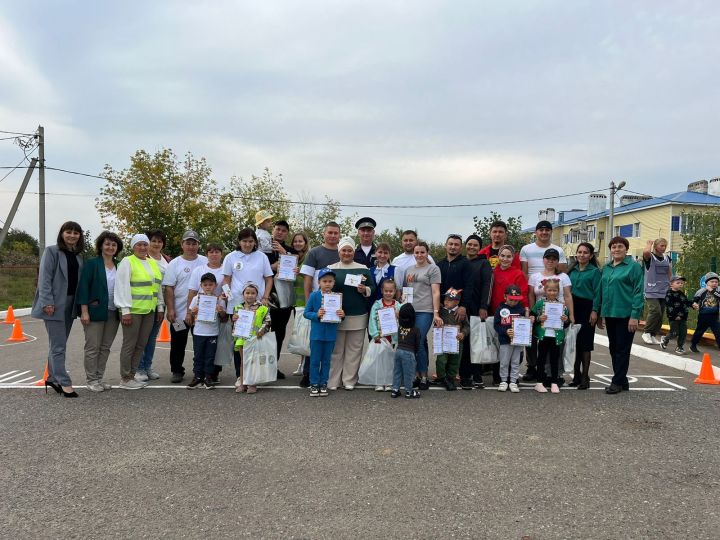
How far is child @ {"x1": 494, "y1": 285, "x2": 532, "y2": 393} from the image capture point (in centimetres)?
621

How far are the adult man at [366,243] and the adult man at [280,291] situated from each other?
1074 millimetres

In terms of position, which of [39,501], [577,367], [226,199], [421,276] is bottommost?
[39,501]

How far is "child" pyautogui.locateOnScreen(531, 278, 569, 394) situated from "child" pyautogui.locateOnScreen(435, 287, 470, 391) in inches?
34.9

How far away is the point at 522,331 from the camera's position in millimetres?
6148

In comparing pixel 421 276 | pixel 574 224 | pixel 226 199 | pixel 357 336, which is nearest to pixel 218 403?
pixel 357 336

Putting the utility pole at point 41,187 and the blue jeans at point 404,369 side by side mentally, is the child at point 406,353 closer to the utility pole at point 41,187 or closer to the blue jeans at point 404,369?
the blue jeans at point 404,369

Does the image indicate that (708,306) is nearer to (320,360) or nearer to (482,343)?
(482,343)

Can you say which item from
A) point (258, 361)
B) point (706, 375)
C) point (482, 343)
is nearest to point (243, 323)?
point (258, 361)

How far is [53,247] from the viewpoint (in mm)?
5895

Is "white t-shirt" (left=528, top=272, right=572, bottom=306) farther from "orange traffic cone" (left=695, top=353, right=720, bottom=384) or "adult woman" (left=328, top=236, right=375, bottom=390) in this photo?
"orange traffic cone" (left=695, top=353, right=720, bottom=384)

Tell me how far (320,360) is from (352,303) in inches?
31.7

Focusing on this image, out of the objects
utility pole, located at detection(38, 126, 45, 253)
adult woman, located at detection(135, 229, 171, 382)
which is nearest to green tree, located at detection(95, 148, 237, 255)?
utility pole, located at detection(38, 126, 45, 253)

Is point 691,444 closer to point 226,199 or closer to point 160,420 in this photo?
point 160,420

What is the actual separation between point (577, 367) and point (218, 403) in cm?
454
